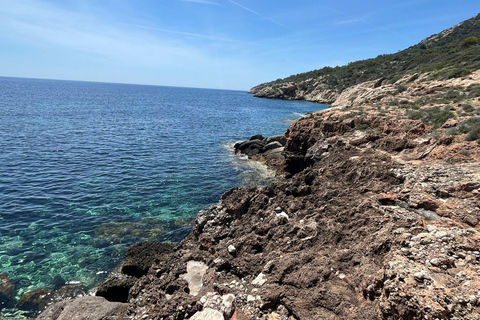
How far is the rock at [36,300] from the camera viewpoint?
1099cm

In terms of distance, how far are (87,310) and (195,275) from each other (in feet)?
13.0

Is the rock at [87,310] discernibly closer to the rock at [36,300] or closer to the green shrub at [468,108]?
the rock at [36,300]

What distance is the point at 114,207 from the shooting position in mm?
19031

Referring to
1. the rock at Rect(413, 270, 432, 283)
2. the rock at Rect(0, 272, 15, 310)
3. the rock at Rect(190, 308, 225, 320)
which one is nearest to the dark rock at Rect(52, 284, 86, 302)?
the rock at Rect(0, 272, 15, 310)

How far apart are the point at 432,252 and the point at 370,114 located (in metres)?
18.1

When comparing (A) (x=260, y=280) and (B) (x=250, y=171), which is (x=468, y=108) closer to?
(B) (x=250, y=171)

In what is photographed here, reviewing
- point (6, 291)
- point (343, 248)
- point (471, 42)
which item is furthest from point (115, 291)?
point (471, 42)

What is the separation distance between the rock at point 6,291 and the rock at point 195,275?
780 centimetres

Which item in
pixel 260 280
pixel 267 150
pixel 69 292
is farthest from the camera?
pixel 267 150

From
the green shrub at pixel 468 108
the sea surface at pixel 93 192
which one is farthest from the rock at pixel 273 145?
the green shrub at pixel 468 108

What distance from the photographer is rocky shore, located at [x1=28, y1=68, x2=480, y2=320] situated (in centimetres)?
683

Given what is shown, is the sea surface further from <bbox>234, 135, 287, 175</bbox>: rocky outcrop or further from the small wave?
<bbox>234, 135, 287, 175</bbox>: rocky outcrop

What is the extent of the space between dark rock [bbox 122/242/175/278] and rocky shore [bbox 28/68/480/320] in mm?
57

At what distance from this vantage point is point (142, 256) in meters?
13.2
